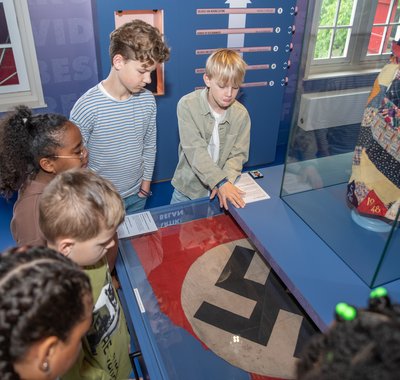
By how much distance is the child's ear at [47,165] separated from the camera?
1.30 metres

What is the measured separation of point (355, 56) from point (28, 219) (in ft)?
4.32

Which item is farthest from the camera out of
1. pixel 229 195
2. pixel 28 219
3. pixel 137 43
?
pixel 137 43

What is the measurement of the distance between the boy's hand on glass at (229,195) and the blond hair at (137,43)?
627 millimetres

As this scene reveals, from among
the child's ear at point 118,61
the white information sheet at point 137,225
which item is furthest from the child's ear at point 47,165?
the child's ear at point 118,61

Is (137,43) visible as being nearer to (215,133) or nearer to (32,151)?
(215,133)

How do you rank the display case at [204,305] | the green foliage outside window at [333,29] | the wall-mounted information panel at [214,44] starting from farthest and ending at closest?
the wall-mounted information panel at [214,44] → the green foliage outside window at [333,29] → the display case at [204,305]

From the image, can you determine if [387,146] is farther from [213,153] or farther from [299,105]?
[213,153]

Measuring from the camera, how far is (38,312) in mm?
623

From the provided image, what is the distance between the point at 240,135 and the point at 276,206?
0.53 m

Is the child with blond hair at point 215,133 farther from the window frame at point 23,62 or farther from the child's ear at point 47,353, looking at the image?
the window frame at point 23,62

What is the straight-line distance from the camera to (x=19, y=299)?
2.01ft

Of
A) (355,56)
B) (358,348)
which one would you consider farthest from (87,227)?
(355,56)

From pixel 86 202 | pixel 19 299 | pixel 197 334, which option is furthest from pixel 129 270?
pixel 19 299

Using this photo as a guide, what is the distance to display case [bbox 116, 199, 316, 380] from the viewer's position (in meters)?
1.08
